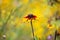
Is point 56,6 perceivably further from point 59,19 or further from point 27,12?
point 27,12

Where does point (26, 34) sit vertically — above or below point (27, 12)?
below

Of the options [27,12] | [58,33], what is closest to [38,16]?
[27,12]

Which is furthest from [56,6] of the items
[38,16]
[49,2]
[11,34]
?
[11,34]

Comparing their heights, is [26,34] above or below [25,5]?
below

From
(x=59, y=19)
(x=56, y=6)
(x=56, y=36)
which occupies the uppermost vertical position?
(x=56, y=6)

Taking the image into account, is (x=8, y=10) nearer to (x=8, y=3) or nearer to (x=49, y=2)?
(x=8, y=3)

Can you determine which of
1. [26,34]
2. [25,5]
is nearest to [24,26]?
[26,34]
